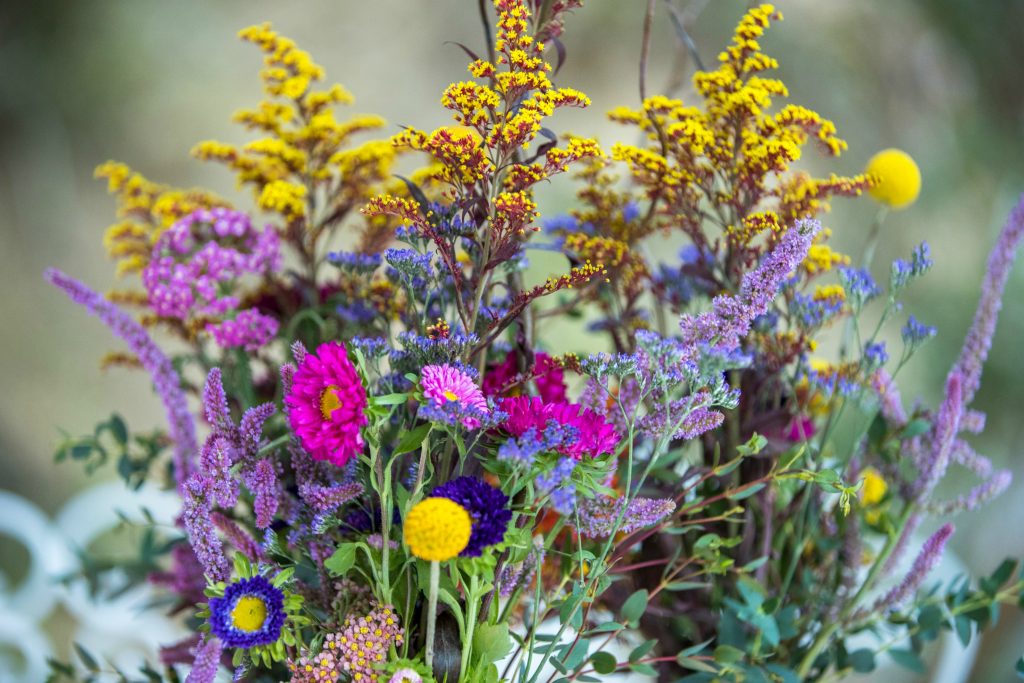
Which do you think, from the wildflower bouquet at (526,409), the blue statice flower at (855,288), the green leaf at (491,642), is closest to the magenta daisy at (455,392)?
the wildflower bouquet at (526,409)

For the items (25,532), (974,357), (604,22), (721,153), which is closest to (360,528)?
Result: (721,153)

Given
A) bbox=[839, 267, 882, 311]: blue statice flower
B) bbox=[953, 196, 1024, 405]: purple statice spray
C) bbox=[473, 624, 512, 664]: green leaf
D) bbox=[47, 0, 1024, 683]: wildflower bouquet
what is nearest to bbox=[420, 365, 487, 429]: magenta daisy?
bbox=[47, 0, 1024, 683]: wildflower bouquet

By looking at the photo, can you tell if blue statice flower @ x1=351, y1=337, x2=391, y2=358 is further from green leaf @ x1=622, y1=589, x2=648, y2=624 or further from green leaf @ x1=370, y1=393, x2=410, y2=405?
green leaf @ x1=622, y1=589, x2=648, y2=624

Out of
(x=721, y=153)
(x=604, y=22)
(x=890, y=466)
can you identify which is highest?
(x=604, y=22)

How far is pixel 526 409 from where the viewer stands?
38 cm

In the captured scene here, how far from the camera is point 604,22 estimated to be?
192cm

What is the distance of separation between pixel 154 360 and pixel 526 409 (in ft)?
0.80

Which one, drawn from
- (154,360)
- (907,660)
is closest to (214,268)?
(154,360)

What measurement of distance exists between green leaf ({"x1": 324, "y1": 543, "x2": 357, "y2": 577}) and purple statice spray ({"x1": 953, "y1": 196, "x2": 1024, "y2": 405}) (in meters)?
0.38

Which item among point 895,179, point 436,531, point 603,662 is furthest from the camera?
point 895,179

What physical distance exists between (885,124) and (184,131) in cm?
164

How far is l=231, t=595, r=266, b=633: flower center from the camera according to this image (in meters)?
0.38

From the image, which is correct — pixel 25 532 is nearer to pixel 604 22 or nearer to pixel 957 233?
pixel 604 22

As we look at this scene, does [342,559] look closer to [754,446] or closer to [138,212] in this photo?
[754,446]
